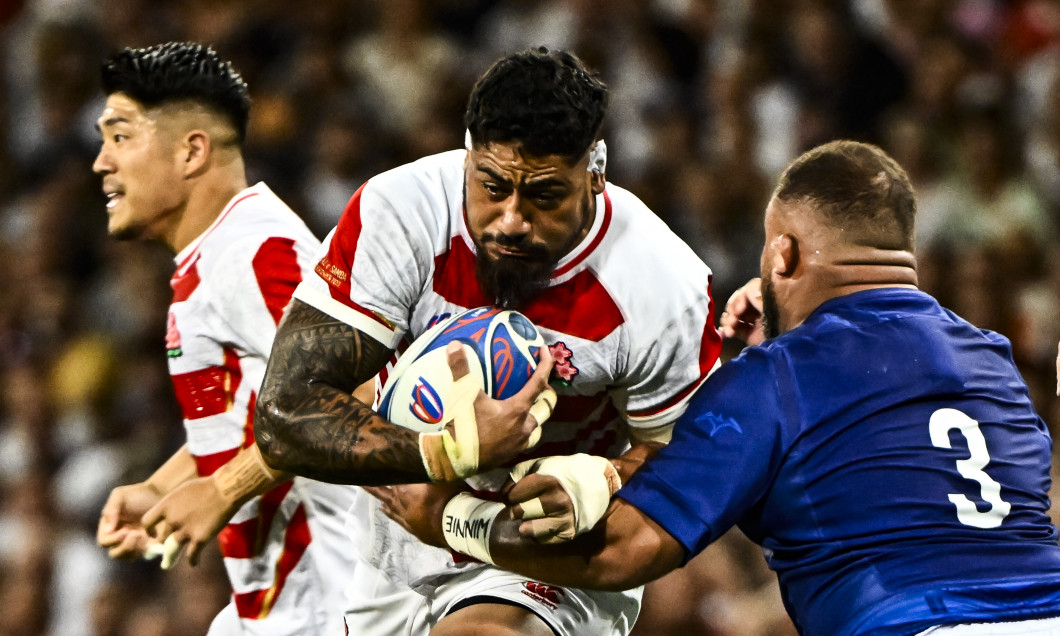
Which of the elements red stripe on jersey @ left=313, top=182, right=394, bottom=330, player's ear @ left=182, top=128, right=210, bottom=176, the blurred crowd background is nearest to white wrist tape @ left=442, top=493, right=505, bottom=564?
red stripe on jersey @ left=313, top=182, right=394, bottom=330

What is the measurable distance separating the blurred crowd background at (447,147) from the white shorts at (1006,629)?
2860 millimetres

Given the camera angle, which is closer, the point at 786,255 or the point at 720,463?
the point at 720,463

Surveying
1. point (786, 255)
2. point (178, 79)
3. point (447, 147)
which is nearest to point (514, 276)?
point (786, 255)

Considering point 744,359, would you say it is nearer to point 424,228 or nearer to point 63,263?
point 424,228

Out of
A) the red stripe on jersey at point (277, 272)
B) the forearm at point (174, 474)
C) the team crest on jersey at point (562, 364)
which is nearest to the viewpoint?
the team crest on jersey at point (562, 364)

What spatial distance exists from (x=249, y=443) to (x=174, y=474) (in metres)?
0.32

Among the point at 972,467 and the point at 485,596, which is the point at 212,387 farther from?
the point at 972,467

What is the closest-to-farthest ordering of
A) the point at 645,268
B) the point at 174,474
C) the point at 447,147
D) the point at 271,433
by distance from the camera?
1. the point at 271,433
2. the point at 645,268
3. the point at 174,474
4. the point at 447,147

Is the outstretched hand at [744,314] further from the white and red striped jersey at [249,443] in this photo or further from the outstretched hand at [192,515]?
the outstretched hand at [192,515]

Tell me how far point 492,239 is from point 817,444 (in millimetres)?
839

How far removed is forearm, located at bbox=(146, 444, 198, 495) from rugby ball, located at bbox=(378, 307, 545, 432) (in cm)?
132

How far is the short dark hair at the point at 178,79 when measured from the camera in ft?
13.5

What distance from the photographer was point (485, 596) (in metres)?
3.15

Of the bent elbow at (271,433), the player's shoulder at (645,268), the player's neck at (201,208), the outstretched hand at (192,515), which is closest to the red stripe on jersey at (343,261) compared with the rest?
the bent elbow at (271,433)
